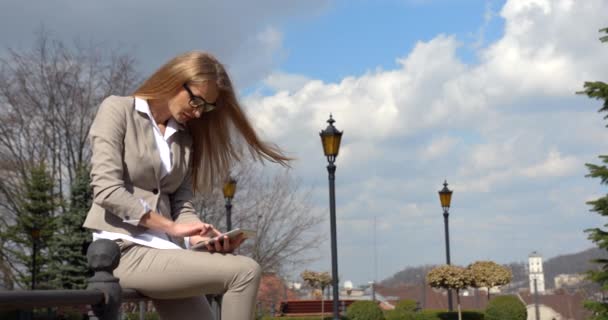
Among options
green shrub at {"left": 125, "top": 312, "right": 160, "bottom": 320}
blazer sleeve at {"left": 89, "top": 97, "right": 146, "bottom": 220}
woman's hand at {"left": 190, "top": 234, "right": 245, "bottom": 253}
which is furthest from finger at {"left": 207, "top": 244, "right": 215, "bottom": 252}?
green shrub at {"left": 125, "top": 312, "right": 160, "bottom": 320}

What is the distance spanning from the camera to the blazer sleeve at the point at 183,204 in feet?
10.8

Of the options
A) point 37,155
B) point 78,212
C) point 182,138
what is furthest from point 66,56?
point 182,138

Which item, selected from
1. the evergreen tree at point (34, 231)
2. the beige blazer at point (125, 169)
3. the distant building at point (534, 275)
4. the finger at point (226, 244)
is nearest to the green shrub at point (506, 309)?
the distant building at point (534, 275)

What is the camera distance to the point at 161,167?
316 cm

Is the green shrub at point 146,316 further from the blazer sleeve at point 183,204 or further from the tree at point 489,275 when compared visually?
the tree at point 489,275

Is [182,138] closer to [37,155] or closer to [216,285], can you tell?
[216,285]

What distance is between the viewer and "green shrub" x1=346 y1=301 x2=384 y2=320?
2436cm

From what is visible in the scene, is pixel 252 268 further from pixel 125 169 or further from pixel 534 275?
pixel 534 275

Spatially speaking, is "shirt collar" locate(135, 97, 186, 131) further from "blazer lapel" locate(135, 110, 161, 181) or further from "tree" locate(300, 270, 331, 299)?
"tree" locate(300, 270, 331, 299)

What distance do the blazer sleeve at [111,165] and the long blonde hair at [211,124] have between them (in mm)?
204

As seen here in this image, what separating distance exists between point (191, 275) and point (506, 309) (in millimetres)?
24035

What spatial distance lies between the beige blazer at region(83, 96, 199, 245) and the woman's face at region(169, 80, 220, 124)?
104 millimetres

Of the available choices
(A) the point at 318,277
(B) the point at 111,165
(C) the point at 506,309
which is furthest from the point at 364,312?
(B) the point at 111,165

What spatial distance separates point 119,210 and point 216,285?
425 mm
